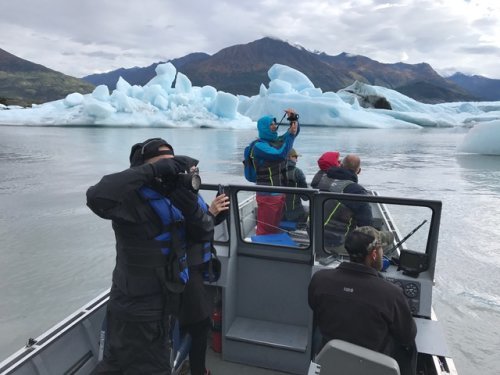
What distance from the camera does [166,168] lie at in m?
1.83

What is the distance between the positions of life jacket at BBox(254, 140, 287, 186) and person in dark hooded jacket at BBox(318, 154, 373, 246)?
655 millimetres

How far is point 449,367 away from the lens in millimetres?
2211

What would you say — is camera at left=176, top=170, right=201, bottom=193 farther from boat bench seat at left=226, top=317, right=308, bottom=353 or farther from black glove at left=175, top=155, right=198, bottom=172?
boat bench seat at left=226, top=317, right=308, bottom=353

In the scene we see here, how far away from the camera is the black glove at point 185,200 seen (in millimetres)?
1911

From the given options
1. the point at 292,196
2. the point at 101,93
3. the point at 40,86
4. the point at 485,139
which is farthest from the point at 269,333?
the point at 40,86

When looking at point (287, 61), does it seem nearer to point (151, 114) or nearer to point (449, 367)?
point (151, 114)

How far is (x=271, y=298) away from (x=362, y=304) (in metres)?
1.18

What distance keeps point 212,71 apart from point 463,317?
159191 mm

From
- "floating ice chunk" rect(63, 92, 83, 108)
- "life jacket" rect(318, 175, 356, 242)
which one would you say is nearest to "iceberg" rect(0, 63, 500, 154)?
"floating ice chunk" rect(63, 92, 83, 108)

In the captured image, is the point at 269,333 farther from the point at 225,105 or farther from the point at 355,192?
the point at 225,105

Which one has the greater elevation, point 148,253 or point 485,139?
point 148,253

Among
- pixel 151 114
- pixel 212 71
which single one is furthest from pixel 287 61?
pixel 151 114

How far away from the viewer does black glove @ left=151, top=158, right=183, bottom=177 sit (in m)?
1.82

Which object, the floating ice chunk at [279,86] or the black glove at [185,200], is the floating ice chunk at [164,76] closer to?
the floating ice chunk at [279,86]
